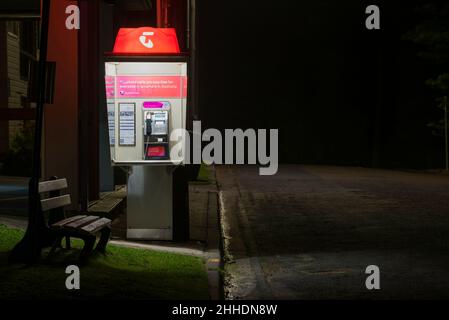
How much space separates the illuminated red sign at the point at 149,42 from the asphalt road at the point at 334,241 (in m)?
2.85

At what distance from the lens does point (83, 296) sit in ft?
22.6

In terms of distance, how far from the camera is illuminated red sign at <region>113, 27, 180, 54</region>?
34.1 ft

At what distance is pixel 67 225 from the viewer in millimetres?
8414

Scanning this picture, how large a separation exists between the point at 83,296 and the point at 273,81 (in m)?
50.5

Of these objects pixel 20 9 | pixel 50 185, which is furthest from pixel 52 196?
pixel 20 9

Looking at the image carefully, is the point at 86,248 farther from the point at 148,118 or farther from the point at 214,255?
the point at 148,118

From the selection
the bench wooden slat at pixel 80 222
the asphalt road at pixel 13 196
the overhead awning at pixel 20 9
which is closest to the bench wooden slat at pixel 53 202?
the bench wooden slat at pixel 80 222

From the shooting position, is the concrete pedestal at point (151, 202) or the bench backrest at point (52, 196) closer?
the bench backrest at point (52, 196)

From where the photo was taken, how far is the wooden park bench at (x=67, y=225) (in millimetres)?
8430

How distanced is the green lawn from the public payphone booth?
1236 millimetres

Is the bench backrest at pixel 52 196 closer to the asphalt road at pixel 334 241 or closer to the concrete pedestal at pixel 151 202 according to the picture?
the concrete pedestal at pixel 151 202

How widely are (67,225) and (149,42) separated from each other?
10.0 ft

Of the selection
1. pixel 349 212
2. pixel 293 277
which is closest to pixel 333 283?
pixel 293 277

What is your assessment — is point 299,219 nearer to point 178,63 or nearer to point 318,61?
point 178,63
